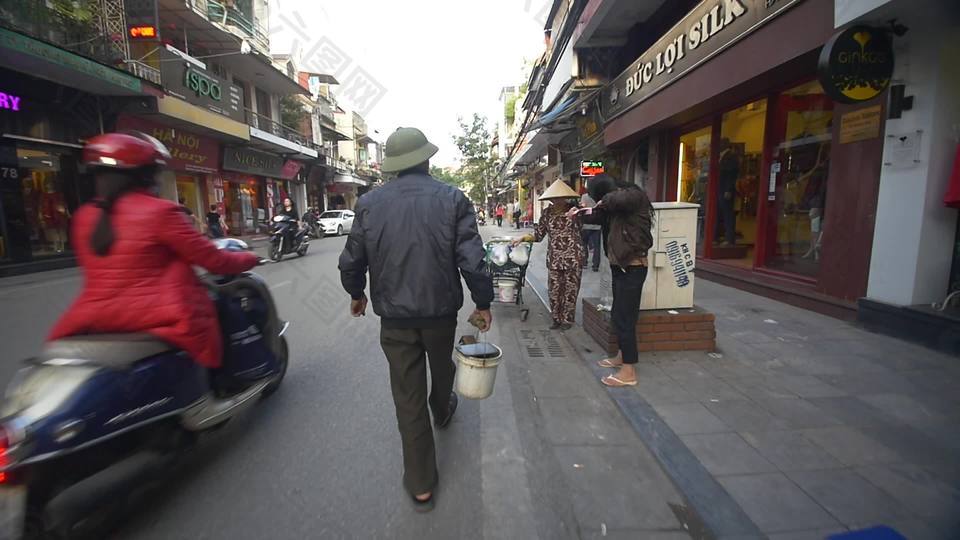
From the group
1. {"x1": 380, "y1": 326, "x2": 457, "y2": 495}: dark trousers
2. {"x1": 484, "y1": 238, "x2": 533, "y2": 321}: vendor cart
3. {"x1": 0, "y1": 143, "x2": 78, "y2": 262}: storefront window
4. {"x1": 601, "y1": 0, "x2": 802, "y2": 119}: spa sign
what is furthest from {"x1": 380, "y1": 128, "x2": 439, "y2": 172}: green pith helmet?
{"x1": 0, "y1": 143, "x2": 78, "y2": 262}: storefront window

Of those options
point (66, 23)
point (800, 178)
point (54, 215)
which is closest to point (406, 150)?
point (800, 178)

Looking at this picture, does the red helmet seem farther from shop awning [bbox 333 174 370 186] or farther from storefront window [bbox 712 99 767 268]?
shop awning [bbox 333 174 370 186]

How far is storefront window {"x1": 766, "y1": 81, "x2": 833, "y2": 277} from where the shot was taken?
248 inches

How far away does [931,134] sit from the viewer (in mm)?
4414

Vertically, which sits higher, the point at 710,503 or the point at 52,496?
the point at 52,496

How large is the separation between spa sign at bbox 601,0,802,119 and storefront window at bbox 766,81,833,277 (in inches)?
49.9

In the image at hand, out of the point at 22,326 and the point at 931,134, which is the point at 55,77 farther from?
the point at 931,134

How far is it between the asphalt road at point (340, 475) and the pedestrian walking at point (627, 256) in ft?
3.19

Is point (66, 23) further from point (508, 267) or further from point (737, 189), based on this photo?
point (737, 189)

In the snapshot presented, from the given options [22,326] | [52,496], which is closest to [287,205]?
[22,326]

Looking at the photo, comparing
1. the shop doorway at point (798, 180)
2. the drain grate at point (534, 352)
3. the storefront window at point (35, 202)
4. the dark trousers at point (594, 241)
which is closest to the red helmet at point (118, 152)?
the drain grate at point (534, 352)

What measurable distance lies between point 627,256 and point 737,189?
6.74 m

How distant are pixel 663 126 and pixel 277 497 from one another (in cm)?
1035

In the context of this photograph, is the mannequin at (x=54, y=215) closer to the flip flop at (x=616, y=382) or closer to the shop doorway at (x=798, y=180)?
the flip flop at (x=616, y=382)
